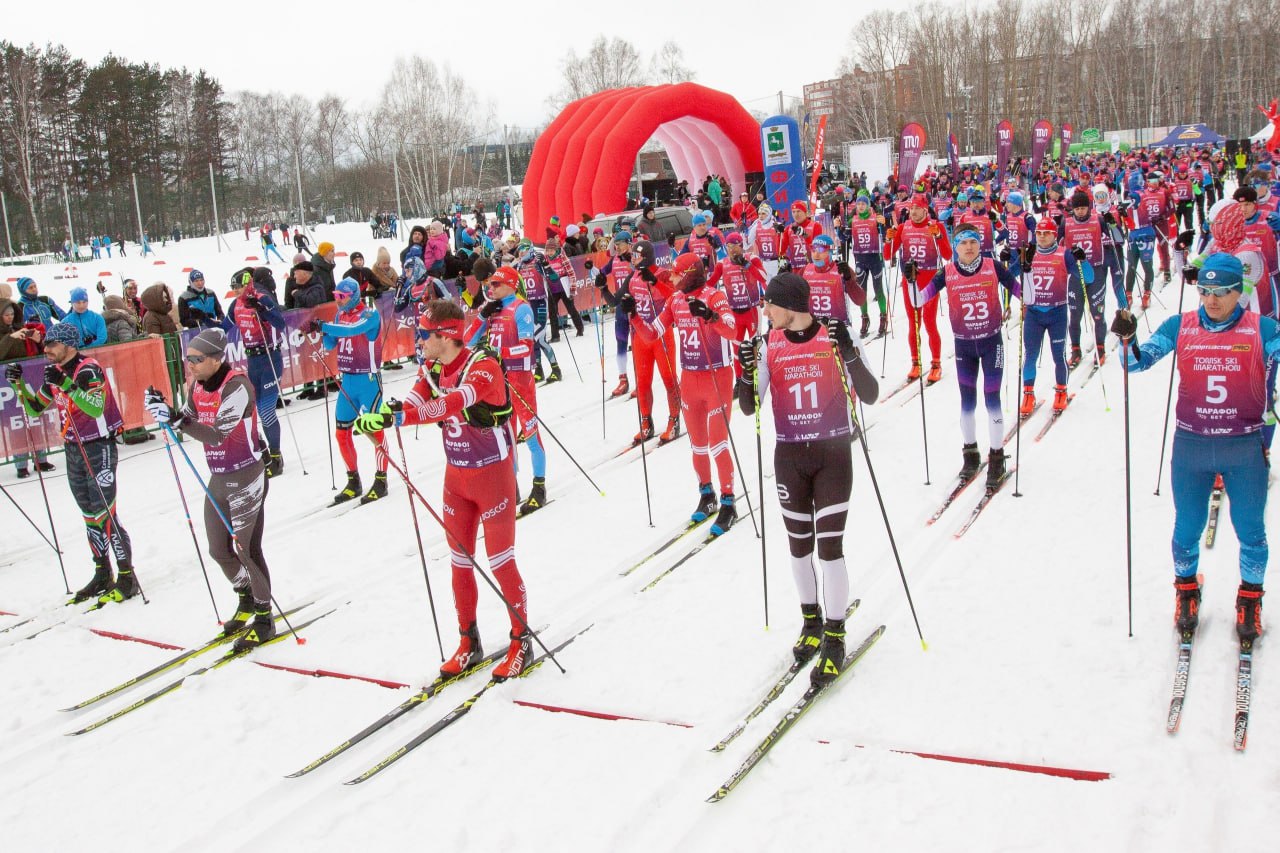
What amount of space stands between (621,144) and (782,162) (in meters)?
4.26

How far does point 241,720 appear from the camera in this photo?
4773 millimetres

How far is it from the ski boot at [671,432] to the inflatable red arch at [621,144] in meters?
15.6

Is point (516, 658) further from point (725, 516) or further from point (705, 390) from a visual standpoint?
point (705, 390)

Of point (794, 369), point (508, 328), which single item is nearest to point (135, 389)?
point (508, 328)

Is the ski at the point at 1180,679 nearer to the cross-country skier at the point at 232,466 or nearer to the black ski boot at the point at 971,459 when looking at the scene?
the black ski boot at the point at 971,459

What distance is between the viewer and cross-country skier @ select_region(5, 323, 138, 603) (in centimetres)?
638

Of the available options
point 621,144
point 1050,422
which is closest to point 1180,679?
point 1050,422

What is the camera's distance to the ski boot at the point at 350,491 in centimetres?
852

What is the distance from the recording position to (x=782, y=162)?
23.8 m

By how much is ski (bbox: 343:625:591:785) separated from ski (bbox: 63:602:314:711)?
1.97 m

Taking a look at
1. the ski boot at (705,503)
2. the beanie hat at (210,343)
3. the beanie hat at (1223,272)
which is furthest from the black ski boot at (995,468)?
the beanie hat at (210,343)

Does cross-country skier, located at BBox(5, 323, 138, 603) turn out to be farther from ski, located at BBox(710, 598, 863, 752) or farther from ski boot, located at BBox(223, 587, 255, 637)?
ski, located at BBox(710, 598, 863, 752)

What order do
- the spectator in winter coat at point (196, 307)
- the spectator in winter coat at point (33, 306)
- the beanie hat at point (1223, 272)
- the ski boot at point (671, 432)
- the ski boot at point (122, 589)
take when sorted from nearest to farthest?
the beanie hat at point (1223, 272) < the ski boot at point (122, 589) < the ski boot at point (671, 432) < the spectator in winter coat at point (33, 306) < the spectator in winter coat at point (196, 307)

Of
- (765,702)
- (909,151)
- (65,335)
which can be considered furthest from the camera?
(909,151)
